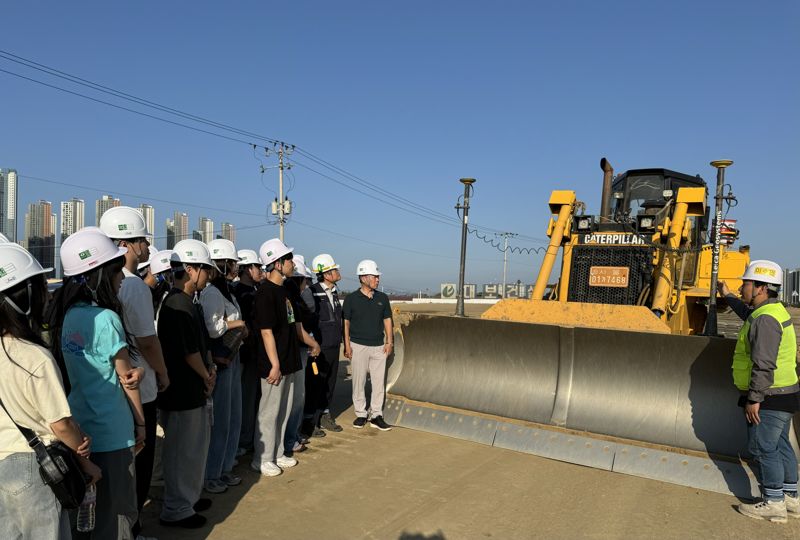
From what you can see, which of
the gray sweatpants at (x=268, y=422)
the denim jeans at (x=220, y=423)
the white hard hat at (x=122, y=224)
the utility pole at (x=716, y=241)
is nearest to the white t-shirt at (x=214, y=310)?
the denim jeans at (x=220, y=423)

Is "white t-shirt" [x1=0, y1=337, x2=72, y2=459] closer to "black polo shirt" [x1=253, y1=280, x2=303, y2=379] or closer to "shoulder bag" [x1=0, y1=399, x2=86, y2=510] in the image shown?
"shoulder bag" [x1=0, y1=399, x2=86, y2=510]

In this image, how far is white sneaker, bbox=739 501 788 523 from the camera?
12.8 ft

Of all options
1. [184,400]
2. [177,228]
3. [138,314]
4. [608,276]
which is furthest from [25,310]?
[177,228]

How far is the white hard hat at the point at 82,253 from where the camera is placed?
2.65 meters

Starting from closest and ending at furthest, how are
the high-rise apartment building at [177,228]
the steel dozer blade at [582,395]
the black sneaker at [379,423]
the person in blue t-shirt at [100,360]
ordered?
the person in blue t-shirt at [100,360] → the steel dozer blade at [582,395] → the black sneaker at [379,423] → the high-rise apartment building at [177,228]

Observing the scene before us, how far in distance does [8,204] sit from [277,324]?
22936 mm

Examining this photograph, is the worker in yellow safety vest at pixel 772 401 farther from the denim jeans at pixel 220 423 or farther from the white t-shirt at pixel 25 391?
the white t-shirt at pixel 25 391

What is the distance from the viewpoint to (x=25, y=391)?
6.81 ft

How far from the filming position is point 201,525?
3.77m

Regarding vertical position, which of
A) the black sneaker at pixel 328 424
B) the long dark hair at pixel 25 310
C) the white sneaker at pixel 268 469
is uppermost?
the long dark hair at pixel 25 310

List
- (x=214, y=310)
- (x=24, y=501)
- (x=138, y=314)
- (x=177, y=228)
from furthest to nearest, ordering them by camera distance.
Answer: (x=177, y=228) → (x=214, y=310) → (x=138, y=314) → (x=24, y=501)

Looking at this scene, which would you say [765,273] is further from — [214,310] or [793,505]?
[214,310]

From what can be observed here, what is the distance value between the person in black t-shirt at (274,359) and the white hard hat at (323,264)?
171 cm

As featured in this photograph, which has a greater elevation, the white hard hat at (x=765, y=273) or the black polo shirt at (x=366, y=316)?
the white hard hat at (x=765, y=273)
